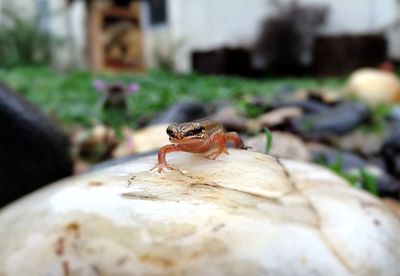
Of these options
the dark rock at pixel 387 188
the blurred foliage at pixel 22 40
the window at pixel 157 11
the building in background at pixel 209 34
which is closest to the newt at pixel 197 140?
the dark rock at pixel 387 188

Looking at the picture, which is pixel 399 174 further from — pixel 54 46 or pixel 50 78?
pixel 54 46

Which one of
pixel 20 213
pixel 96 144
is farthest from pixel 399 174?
pixel 20 213

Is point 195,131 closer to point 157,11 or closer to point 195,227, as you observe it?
point 195,227

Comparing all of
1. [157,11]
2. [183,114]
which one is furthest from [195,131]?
[157,11]

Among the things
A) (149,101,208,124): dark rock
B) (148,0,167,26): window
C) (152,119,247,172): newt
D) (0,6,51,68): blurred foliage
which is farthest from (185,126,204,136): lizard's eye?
(148,0,167,26): window

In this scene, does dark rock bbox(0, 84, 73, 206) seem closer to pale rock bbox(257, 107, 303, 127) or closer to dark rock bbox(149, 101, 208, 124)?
dark rock bbox(149, 101, 208, 124)

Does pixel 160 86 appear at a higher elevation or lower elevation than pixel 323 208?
lower
